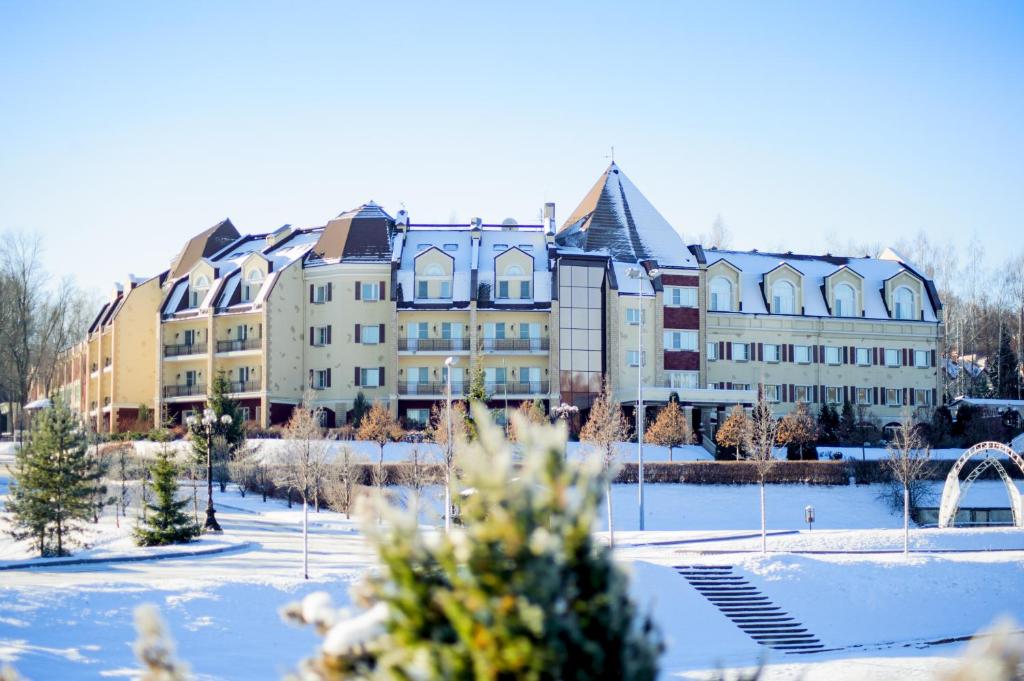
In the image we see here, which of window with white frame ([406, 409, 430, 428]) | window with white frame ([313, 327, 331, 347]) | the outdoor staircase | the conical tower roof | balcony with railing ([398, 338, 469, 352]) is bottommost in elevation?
the outdoor staircase

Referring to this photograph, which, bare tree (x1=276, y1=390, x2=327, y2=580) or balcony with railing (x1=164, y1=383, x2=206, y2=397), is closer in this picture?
bare tree (x1=276, y1=390, x2=327, y2=580)

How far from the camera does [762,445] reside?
4494 cm

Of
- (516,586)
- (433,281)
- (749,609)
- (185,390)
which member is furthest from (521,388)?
(516,586)

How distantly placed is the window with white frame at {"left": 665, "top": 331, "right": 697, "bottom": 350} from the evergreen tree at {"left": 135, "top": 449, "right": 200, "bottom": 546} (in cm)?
3460

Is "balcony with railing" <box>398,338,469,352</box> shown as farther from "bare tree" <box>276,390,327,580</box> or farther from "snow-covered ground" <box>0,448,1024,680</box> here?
"snow-covered ground" <box>0,448,1024,680</box>

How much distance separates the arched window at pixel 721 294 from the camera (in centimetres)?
6869

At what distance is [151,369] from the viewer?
72125 mm

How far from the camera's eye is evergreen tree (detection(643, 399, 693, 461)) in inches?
2197

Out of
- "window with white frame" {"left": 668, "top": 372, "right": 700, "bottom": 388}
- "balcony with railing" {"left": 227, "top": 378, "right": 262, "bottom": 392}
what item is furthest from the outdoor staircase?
"balcony with railing" {"left": 227, "top": 378, "right": 262, "bottom": 392}

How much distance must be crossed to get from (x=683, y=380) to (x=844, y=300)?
12394 millimetres

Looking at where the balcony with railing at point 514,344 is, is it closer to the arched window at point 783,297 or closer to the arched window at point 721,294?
the arched window at point 721,294

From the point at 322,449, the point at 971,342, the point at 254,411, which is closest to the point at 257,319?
the point at 254,411

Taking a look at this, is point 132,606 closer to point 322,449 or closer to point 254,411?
point 322,449

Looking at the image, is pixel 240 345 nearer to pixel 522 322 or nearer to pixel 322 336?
pixel 322 336
